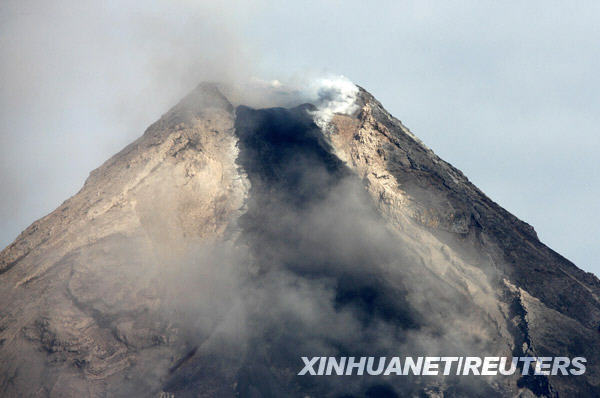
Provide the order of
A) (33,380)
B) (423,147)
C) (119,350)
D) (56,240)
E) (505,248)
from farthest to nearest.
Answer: (423,147)
(505,248)
(56,240)
(119,350)
(33,380)

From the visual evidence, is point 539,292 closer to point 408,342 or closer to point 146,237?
point 408,342

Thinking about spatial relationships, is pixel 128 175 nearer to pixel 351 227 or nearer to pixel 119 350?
pixel 119 350

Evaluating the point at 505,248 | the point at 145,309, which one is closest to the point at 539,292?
the point at 505,248

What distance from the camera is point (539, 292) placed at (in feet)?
104

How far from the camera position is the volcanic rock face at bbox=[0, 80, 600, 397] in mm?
25453

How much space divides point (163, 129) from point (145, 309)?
573 inches

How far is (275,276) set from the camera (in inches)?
1171

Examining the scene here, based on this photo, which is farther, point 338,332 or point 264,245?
point 264,245

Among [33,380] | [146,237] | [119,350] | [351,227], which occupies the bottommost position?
[33,380]

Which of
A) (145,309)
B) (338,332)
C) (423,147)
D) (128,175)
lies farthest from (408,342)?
(128,175)

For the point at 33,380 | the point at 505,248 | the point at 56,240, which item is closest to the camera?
the point at 33,380

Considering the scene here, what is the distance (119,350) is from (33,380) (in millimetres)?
4314

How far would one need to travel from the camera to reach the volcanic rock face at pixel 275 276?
2545 cm

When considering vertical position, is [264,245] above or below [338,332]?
above
